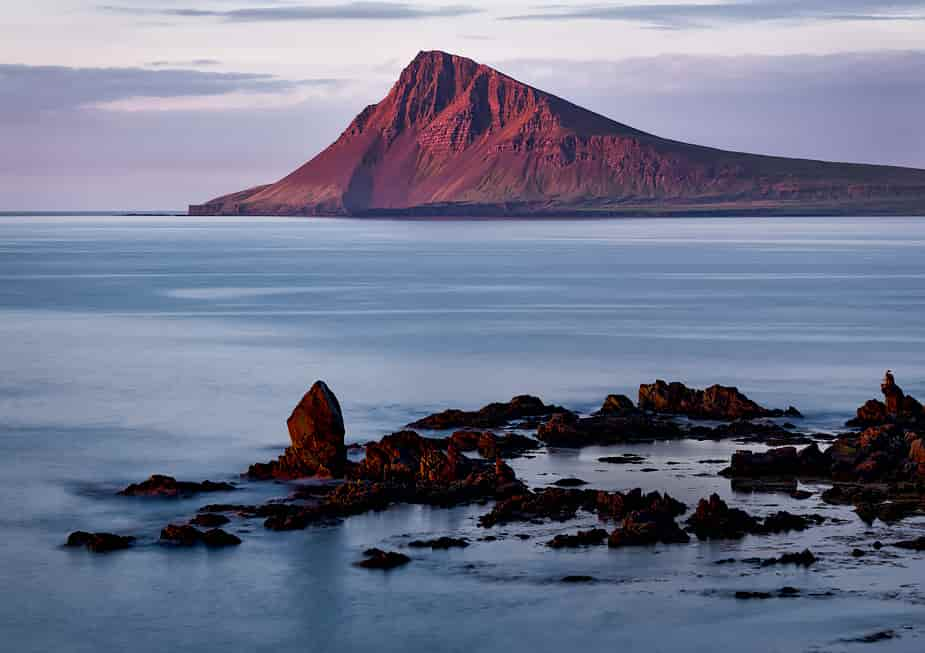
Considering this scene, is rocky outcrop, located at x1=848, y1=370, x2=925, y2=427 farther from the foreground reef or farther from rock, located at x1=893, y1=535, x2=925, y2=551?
rock, located at x1=893, y1=535, x2=925, y2=551

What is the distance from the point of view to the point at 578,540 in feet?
68.1

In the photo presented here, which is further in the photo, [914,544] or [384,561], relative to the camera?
[914,544]

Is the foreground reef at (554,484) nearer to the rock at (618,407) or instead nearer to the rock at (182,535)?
the rock at (182,535)

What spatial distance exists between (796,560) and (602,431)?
32.0 feet

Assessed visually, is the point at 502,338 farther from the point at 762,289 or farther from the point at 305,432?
the point at 762,289

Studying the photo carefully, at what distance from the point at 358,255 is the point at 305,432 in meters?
116

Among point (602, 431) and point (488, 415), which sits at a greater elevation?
point (488, 415)

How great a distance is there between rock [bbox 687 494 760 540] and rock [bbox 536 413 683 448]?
22.3 ft

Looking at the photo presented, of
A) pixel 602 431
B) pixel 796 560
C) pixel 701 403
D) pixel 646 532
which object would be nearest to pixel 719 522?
pixel 646 532

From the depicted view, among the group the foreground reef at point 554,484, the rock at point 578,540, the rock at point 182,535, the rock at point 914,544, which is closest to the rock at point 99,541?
the foreground reef at point 554,484


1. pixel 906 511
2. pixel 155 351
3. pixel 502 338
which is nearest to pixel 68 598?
pixel 906 511

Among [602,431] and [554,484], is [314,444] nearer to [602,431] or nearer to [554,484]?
[554,484]

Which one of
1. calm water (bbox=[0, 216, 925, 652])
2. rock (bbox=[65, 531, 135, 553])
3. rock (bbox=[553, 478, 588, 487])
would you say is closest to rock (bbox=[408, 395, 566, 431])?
calm water (bbox=[0, 216, 925, 652])

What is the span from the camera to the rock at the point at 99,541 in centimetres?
2120
